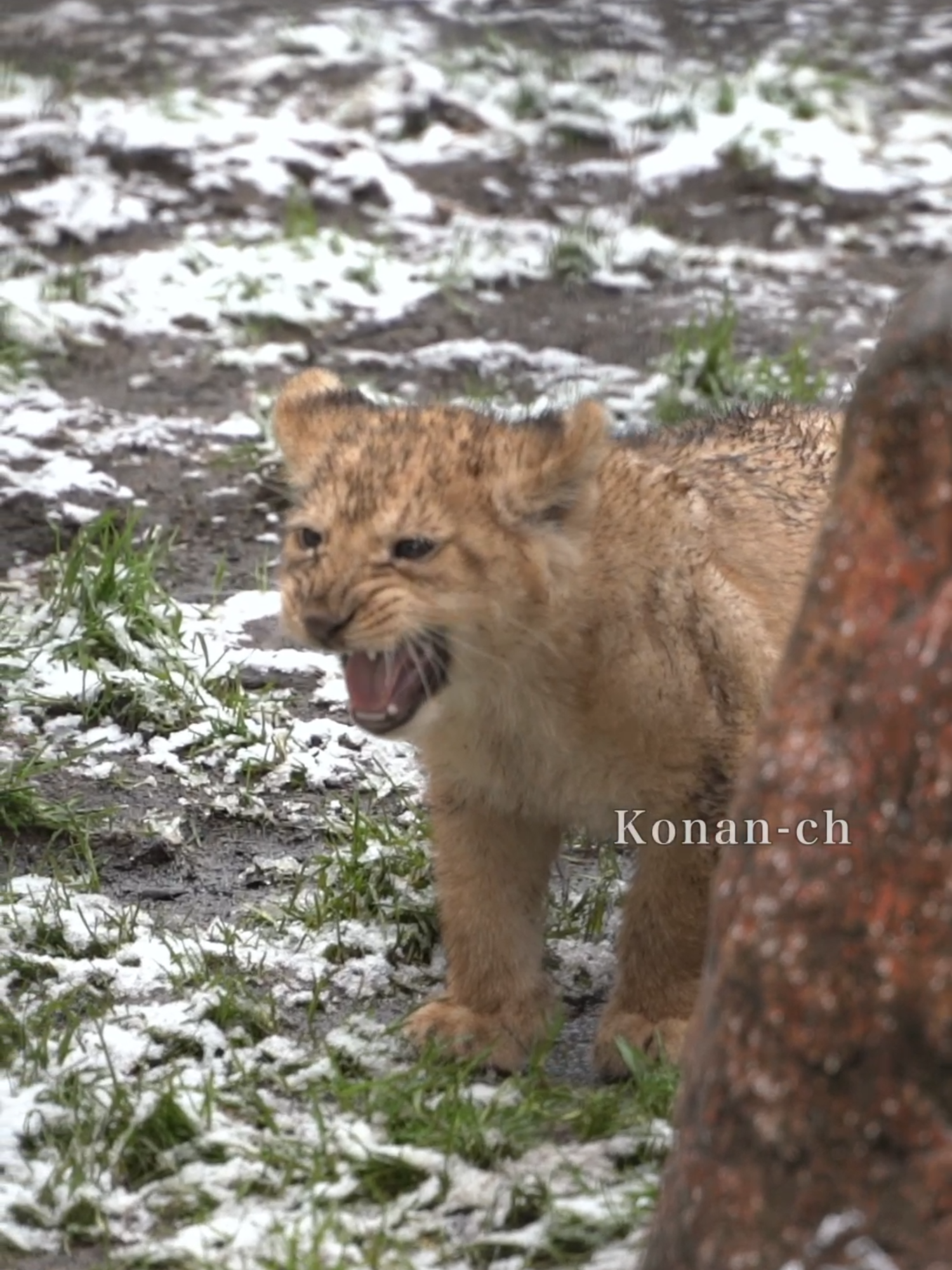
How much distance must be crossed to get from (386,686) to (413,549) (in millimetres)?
295

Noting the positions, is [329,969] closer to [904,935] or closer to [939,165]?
[904,935]

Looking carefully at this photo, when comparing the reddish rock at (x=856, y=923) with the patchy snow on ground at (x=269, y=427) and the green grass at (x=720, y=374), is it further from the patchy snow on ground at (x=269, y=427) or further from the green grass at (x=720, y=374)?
the green grass at (x=720, y=374)

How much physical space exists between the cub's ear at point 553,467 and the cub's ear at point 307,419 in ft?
1.58

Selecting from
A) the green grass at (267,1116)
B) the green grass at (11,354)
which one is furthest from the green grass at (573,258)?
the green grass at (267,1116)

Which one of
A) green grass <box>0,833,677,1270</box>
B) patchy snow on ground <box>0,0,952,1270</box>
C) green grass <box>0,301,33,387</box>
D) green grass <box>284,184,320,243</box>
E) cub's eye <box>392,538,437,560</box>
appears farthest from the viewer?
green grass <box>284,184,320,243</box>

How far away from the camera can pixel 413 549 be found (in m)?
4.55

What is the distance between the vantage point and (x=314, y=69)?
11109 millimetres

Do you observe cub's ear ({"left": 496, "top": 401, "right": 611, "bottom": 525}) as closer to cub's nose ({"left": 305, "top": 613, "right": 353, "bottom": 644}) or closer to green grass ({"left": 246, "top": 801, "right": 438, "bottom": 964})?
cub's nose ({"left": 305, "top": 613, "right": 353, "bottom": 644})

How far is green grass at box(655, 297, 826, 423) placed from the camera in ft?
27.2

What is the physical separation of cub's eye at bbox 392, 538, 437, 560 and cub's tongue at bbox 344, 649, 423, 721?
199 mm

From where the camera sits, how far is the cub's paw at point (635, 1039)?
4809 mm

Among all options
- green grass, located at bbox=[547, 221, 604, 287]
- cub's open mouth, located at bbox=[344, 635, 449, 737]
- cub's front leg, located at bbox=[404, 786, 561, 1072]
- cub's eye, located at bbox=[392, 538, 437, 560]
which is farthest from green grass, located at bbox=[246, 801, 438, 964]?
green grass, located at bbox=[547, 221, 604, 287]

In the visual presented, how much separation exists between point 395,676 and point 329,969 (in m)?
1.00

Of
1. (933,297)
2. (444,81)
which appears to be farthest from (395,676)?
(444,81)
